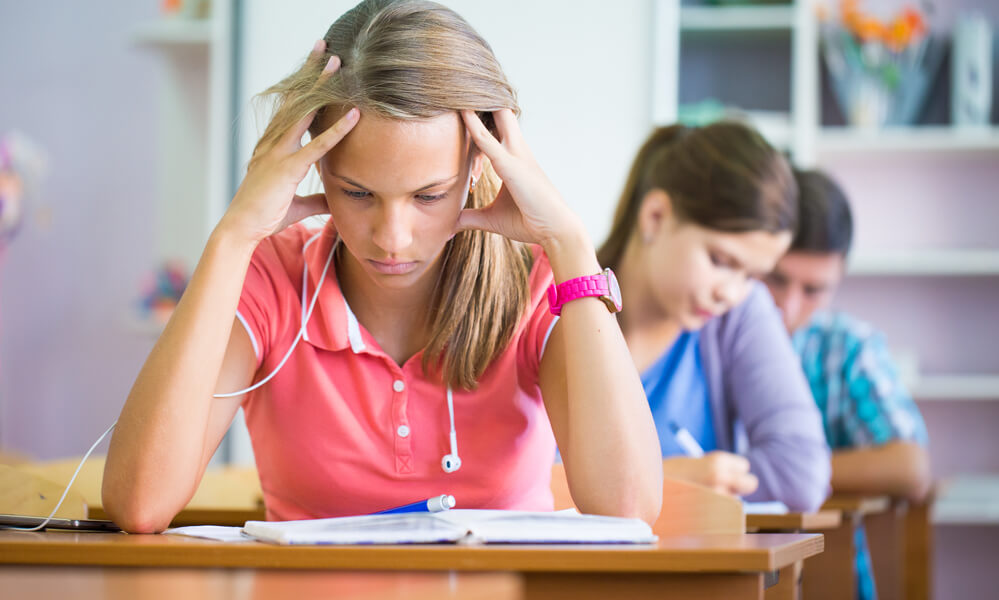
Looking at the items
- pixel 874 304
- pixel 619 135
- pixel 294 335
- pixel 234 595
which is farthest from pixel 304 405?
pixel 874 304

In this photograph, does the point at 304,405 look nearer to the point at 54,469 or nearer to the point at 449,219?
the point at 449,219

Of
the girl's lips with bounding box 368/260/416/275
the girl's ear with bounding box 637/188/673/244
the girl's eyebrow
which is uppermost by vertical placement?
the girl's ear with bounding box 637/188/673/244

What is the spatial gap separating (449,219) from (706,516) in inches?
16.7

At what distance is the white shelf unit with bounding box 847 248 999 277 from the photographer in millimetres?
3197

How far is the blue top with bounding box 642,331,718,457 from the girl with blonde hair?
0.58m

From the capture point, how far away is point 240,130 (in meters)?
3.07

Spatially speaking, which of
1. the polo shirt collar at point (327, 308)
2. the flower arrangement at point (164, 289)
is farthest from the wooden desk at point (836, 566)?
the flower arrangement at point (164, 289)

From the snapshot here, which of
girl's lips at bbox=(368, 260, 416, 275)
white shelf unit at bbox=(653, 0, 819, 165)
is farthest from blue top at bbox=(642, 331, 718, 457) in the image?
white shelf unit at bbox=(653, 0, 819, 165)

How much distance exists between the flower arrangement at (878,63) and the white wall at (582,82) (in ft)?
2.32

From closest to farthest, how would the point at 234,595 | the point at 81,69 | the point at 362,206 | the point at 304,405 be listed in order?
1. the point at 234,595
2. the point at 362,206
3. the point at 304,405
4. the point at 81,69

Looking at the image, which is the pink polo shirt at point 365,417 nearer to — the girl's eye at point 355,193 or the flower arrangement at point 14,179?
the girl's eye at point 355,193

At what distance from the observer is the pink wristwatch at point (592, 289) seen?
1.11m

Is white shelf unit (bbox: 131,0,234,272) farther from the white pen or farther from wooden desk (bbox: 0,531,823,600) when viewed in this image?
wooden desk (bbox: 0,531,823,600)

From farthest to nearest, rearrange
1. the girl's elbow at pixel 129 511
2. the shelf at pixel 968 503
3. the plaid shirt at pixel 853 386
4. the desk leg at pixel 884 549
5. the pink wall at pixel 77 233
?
the pink wall at pixel 77 233 < the shelf at pixel 968 503 < the plaid shirt at pixel 853 386 < the desk leg at pixel 884 549 < the girl's elbow at pixel 129 511
